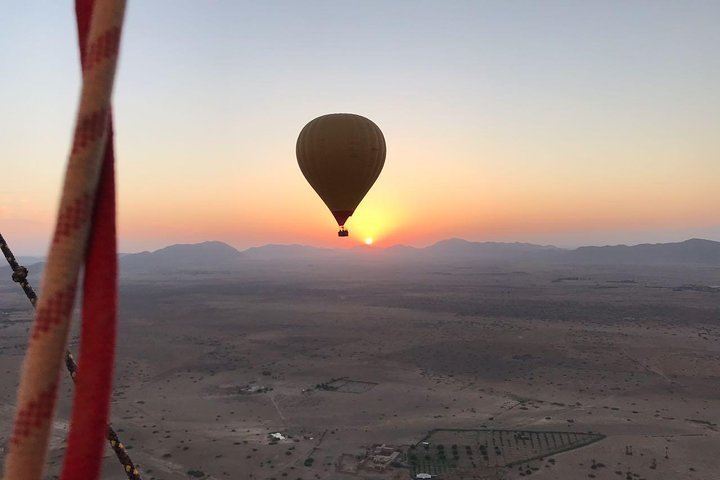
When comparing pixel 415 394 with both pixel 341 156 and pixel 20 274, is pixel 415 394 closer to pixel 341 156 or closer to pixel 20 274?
pixel 341 156

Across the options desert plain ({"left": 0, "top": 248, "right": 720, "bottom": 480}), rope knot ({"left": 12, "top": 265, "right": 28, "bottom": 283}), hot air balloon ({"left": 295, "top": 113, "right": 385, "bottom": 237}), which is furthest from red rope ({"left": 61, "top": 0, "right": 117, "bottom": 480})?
hot air balloon ({"left": 295, "top": 113, "right": 385, "bottom": 237})

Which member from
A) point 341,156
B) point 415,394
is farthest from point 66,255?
point 415,394

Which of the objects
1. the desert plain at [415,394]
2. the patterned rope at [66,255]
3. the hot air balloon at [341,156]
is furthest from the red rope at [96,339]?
the hot air balloon at [341,156]

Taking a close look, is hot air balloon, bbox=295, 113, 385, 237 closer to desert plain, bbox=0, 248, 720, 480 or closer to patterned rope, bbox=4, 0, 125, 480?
desert plain, bbox=0, 248, 720, 480

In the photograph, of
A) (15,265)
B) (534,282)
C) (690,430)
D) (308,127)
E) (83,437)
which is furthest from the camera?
(534,282)

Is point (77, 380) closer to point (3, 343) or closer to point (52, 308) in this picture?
point (52, 308)

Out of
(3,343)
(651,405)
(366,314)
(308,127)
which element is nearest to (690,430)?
(651,405)
